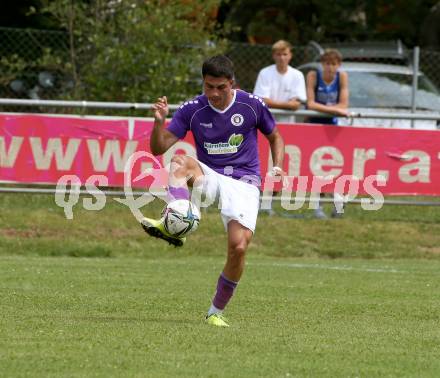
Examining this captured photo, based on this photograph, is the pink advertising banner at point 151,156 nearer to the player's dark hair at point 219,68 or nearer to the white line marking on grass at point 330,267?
the white line marking on grass at point 330,267

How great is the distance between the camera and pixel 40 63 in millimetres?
17859

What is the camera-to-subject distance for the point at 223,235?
15.0m

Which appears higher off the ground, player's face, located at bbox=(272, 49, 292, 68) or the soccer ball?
player's face, located at bbox=(272, 49, 292, 68)

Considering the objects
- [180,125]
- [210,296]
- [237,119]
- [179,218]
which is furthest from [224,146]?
[210,296]

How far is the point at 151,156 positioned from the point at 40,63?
Result: 154 inches

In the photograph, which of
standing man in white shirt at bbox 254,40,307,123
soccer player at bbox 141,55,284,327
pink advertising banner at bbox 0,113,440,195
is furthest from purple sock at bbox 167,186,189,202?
standing man in white shirt at bbox 254,40,307,123

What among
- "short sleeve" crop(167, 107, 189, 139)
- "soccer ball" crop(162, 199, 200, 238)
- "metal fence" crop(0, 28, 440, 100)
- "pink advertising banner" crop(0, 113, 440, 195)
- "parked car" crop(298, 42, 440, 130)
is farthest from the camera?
"metal fence" crop(0, 28, 440, 100)

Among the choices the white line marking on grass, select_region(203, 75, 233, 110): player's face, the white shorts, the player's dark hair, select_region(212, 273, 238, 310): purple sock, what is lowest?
the white line marking on grass

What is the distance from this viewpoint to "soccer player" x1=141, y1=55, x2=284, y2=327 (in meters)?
8.60

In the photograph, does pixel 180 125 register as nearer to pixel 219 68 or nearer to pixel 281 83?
pixel 219 68

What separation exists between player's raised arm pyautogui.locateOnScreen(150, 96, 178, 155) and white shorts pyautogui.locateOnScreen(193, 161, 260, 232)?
28 cm

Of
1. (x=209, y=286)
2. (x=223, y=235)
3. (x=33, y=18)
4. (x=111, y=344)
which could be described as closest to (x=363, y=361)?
(x=111, y=344)

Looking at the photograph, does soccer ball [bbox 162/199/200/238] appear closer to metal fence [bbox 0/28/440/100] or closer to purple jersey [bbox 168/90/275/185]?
purple jersey [bbox 168/90/275/185]

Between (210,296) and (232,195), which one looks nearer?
(232,195)
